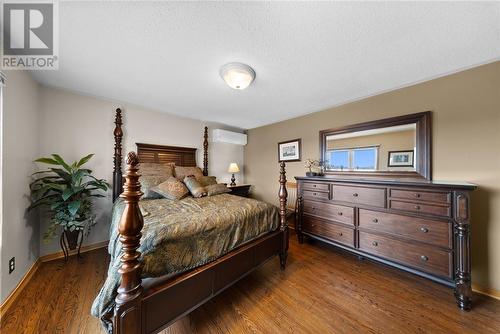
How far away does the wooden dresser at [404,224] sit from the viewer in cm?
155

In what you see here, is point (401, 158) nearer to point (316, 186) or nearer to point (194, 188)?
point (316, 186)

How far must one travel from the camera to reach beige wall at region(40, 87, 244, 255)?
235 centimetres

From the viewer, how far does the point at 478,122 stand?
1.78 meters

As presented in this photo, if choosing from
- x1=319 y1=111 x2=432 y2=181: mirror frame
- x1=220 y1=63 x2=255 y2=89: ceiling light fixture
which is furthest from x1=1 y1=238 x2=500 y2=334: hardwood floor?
x1=220 y1=63 x2=255 y2=89: ceiling light fixture

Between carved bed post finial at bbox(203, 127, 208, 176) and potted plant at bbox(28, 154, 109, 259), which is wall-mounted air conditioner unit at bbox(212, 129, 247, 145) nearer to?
carved bed post finial at bbox(203, 127, 208, 176)

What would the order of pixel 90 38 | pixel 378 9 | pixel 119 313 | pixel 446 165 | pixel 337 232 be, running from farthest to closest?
pixel 337 232
pixel 446 165
pixel 90 38
pixel 378 9
pixel 119 313

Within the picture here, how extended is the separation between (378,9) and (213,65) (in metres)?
1.42

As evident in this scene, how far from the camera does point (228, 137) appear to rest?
4133 millimetres

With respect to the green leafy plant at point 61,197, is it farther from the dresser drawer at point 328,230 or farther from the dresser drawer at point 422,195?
the dresser drawer at point 422,195

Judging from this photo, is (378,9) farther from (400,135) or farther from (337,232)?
(337,232)

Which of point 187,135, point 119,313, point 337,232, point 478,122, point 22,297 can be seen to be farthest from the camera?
point 187,135

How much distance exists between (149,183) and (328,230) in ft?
8.95

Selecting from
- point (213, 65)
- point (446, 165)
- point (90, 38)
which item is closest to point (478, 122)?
point (446, 165)

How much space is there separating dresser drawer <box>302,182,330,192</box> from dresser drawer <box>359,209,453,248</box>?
50cm
